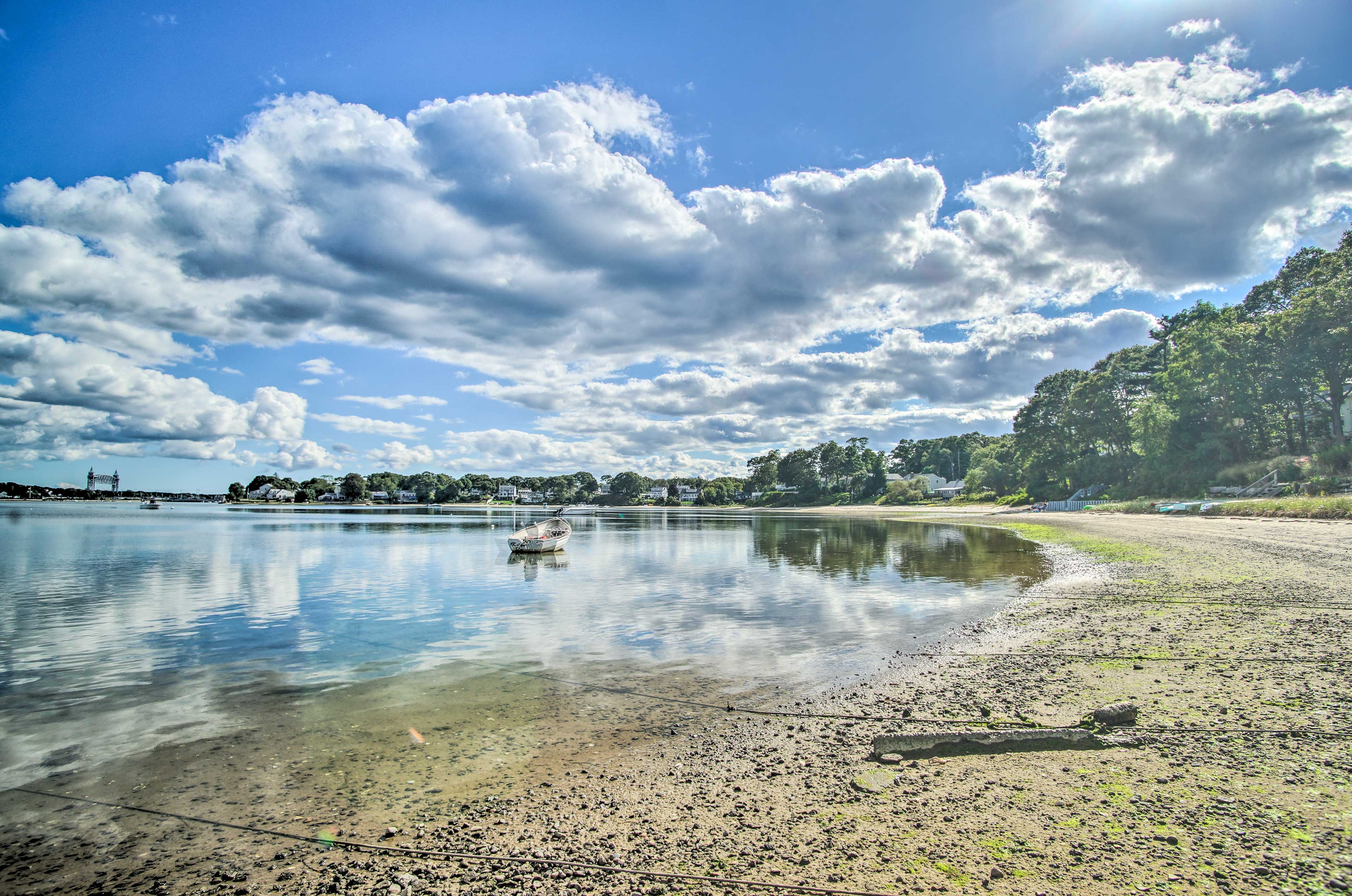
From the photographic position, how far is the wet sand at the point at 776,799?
4.64 meters

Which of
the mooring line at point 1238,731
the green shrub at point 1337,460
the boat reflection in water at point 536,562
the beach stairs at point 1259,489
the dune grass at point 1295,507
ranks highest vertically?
the green shrub at point 1337,460

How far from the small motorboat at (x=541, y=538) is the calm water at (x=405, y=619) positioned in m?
1.46

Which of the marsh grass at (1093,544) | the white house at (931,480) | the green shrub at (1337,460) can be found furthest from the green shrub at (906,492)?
the green shrub at (1337,460)

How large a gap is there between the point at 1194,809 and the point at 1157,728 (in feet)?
7.02

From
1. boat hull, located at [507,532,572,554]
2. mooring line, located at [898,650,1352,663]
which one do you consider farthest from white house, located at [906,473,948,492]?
mooring line, located at [898,650,1352,663]

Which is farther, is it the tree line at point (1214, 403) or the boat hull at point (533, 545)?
the tree line at point (1214, 403)

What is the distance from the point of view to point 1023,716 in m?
7.78

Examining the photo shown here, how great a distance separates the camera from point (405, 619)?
58.3ft

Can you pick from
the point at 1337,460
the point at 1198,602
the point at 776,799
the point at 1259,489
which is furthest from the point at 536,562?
the point at 1337,460

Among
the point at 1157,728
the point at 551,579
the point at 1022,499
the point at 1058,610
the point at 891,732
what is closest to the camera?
the point at 1157,728

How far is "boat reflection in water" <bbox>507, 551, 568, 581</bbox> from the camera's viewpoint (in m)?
29.8

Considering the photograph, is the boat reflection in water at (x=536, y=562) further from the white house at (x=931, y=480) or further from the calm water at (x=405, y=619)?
the white house at (x=931, y=480)

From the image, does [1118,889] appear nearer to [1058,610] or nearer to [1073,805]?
[1073,805]

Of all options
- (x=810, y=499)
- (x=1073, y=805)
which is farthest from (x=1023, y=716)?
(x=810, y=499)
